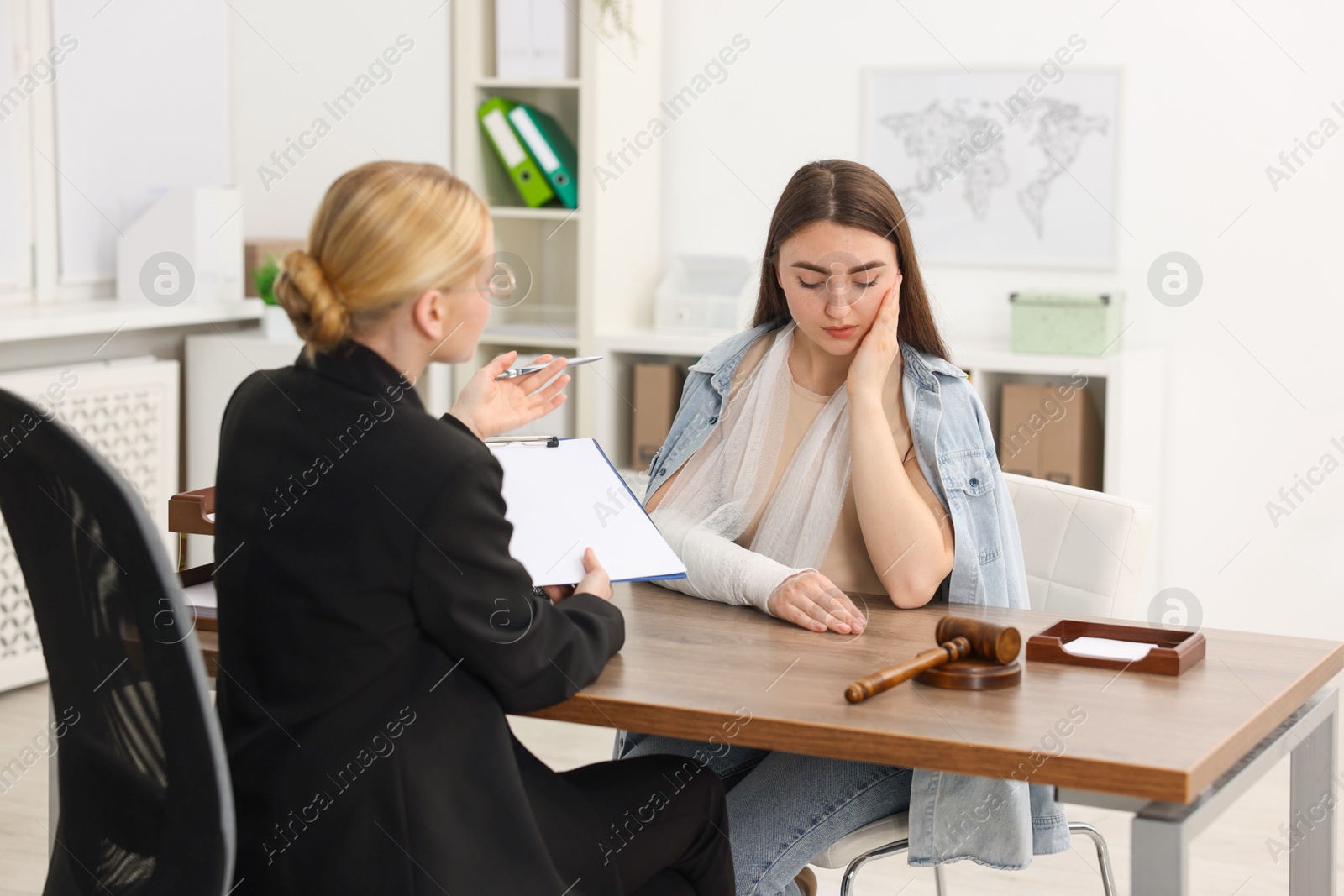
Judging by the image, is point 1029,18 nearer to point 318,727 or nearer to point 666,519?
point 666,519

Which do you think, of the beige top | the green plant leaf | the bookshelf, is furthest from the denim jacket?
the green plant leaf

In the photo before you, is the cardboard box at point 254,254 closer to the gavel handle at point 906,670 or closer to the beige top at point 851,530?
the beige top at point 851,530

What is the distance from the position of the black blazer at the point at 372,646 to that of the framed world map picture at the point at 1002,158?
2.83m

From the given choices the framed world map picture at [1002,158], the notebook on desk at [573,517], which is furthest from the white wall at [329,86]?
the notebook on desk at [573,517]

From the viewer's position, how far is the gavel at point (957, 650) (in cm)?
137

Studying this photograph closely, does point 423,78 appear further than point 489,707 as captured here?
Yes

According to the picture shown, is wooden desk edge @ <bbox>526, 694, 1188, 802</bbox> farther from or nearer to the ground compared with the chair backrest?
nearer to the ground

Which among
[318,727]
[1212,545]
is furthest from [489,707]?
[1212,545]

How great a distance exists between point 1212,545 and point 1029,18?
58.3 inches

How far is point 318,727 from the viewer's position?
128 cm

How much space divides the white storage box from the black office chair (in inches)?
112

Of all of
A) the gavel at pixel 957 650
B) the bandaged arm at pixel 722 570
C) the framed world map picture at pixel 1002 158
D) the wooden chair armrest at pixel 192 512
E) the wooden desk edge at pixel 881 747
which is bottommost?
the wooden desk edge at pixel 881 747

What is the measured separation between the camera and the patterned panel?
340 centimetres

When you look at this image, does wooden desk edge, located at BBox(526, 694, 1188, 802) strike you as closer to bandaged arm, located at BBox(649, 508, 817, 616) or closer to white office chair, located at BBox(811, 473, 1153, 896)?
bandaged arm, located at BBox(649, 508, 817, 616)
